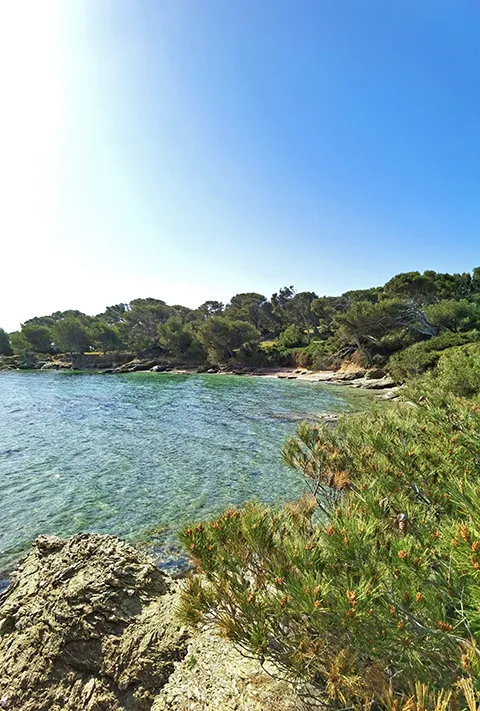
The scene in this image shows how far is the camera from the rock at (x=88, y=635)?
3.18m

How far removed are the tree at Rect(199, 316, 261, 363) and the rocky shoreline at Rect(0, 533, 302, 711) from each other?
51058 millimetres

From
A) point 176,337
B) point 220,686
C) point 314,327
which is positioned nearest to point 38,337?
point 176,337

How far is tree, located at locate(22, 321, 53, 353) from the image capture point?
72512 millimetres

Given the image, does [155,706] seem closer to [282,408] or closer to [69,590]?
[69,590]

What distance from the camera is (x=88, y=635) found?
353 centimetres

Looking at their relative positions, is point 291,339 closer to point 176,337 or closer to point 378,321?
point 378,321

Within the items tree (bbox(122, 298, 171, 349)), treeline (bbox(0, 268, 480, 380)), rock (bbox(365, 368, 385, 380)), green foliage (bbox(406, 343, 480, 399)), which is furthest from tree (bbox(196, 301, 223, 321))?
green foliage (bbox(406, 343, 480, 399))

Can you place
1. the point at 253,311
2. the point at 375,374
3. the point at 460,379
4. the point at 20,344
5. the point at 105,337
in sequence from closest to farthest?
the point at 460,379, the point at 375,374, the point at 105,337, the point at 20,344, the point at 253,311

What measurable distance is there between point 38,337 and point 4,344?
35.4 ft

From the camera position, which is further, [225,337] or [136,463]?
[225,337]

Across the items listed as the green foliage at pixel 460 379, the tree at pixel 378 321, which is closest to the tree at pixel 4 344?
the tree at pixel 378 321

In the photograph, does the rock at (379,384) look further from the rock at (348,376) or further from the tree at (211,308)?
the tree at (211,308)

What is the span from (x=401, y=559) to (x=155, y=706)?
2.85m

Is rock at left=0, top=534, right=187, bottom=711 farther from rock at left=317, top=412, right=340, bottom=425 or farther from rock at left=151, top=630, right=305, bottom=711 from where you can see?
rock at left=317, top=412, right=340, bottom=425
